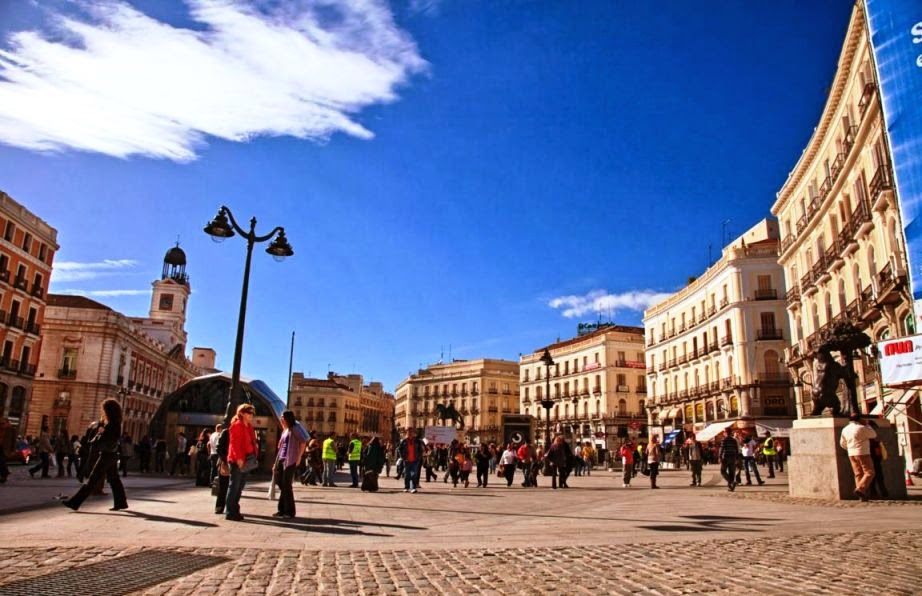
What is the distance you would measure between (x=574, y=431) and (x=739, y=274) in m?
26.5

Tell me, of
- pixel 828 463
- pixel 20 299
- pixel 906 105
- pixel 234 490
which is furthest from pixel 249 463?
pixel 20 299

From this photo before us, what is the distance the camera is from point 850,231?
25.9 m

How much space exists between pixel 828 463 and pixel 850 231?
17.7 metres

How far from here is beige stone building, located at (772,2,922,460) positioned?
21.9 meters

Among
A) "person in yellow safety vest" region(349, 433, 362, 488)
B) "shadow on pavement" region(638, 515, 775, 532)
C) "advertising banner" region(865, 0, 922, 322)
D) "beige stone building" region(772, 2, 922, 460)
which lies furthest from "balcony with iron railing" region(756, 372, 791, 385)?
"shadow on pavement" region(638, 515, 775, 532)

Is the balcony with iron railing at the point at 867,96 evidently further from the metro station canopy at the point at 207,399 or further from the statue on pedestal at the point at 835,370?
the metro station canopy at the point at 207,399

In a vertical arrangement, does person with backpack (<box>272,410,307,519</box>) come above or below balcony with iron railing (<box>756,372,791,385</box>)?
below

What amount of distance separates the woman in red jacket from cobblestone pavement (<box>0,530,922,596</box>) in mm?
2270

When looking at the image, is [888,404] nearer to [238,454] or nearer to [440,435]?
[440,435]

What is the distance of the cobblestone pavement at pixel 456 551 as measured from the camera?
14.9 feet

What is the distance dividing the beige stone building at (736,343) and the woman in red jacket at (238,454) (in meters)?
31.9

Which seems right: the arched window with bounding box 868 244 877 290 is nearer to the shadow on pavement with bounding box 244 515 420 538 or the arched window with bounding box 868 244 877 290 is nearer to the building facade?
the shadow on pavement with bounding box 244 515 420 538

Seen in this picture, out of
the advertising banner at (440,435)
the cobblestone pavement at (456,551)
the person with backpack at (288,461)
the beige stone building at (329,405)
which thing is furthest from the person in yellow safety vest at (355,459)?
the beige stone building at (329,405)

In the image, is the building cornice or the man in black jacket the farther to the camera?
the building cornice
